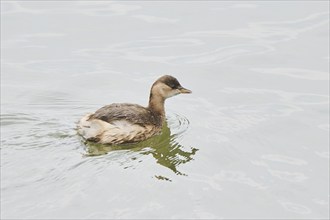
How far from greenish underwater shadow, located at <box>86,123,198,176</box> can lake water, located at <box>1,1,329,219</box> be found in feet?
0.08

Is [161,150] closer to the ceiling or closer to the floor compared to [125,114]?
closer to the floor

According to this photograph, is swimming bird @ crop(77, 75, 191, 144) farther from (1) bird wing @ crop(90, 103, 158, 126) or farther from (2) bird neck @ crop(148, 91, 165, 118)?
(2) bird neck @ crop(148, 91, 165, 118)

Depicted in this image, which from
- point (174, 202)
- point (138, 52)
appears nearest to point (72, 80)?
point (138, 52)

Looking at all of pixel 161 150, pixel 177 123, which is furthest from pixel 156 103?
pixel 161 150

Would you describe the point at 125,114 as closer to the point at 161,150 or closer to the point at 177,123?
the point at 161,150

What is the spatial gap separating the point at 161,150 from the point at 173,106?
167 cm

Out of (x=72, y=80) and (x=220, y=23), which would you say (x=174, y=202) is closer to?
(x=72, y=80)

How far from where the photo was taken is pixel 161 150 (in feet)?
33.2

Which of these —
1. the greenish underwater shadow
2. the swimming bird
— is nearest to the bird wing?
the swimming bird

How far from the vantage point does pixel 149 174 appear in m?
9.24

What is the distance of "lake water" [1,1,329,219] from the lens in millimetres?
8633

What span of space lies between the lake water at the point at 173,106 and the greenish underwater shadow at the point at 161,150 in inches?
0.9

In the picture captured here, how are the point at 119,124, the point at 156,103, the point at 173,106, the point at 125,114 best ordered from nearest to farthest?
1. the point at 119,124
2. the point at 125,114
3. the point at 156,103
4. the point at 173,106

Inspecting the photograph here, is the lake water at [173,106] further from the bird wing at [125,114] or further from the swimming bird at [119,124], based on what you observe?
the bird wing at [125,114]
